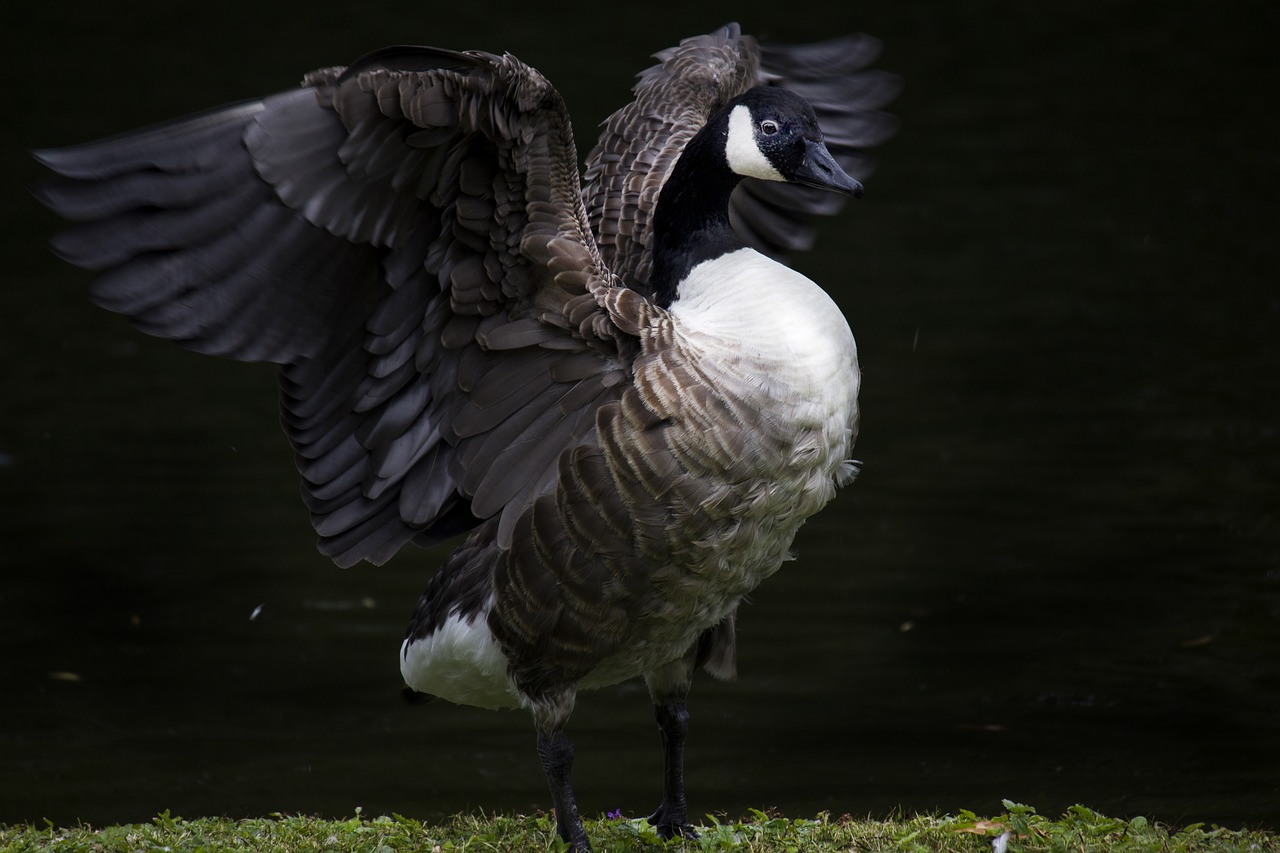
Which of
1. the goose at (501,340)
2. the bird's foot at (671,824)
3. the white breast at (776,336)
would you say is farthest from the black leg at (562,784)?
the white breast at (776,336)

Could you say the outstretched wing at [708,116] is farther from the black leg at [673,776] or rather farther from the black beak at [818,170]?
the black leg at [673,776]

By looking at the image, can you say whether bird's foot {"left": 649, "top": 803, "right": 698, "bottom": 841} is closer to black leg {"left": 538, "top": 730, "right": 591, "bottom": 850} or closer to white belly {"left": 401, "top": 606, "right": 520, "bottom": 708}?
black leg {"left": 538, "top": 730, "right": 591, "bottom": 850}

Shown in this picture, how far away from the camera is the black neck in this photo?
17.5 feet

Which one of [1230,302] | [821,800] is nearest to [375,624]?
[821,800]

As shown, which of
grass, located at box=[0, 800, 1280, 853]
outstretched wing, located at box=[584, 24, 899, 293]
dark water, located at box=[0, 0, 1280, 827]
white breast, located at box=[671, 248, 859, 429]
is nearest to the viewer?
white breast, located at box=[671, 248, 859, 429]

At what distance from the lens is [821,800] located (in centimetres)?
680

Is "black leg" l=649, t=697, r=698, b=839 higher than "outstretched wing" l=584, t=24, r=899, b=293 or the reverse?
the reverse

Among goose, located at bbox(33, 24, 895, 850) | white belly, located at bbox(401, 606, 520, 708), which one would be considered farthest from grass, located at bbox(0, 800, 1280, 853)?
white belly, located at bbox(401, 606, 520, 708)

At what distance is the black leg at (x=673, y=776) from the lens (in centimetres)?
561

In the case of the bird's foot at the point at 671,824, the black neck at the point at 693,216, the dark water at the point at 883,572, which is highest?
the black neck at the point at 693,216

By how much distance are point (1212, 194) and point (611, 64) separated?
304 inches

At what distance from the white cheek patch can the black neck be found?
0.13ft

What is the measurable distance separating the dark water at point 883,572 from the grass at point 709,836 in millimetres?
935

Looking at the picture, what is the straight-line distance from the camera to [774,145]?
5.28m
